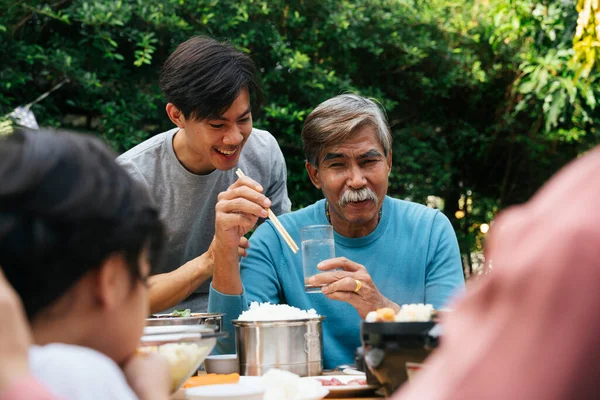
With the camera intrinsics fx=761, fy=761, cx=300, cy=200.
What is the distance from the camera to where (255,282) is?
121 inches

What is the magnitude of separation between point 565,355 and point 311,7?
20.6 feet

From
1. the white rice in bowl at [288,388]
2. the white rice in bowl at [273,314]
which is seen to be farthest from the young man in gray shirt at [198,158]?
the white rice in bowl at [288,388]

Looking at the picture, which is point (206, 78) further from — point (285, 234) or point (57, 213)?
point (57, 213)

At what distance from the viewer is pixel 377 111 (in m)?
3.20

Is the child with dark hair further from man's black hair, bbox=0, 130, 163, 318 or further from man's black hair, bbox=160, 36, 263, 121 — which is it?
man's black hair, bbox=160, 36, 263, 121

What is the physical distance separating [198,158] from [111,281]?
2467 mm

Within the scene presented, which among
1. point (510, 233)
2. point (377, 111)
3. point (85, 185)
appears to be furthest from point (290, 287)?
point (510, 233)

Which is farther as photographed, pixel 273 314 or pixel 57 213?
pixel 273 314

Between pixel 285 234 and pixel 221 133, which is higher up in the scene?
pixel 221 133

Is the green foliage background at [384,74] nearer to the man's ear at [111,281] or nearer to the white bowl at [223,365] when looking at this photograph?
the white bowl at [223,365]

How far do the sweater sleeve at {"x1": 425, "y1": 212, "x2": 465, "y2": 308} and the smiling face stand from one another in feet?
3.02

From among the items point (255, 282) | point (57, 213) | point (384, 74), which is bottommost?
point (255, 282)

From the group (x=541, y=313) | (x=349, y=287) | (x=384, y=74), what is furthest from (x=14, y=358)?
(x=384, y=74)

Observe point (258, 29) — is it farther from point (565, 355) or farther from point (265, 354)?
point (565, 355)
